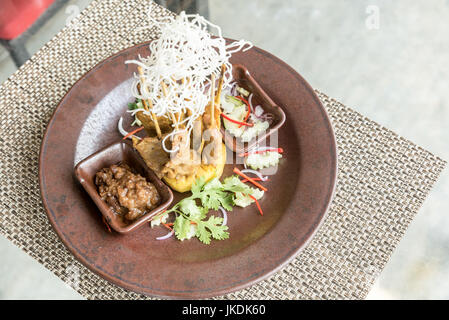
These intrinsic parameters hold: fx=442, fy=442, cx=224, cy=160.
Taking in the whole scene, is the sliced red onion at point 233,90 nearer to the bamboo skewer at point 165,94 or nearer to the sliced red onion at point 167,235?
the bamboo skewer at point 165,94

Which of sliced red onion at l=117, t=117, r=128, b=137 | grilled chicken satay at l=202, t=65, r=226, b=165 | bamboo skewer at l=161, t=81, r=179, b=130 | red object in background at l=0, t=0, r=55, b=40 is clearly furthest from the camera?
red object in background at l=0, t=0, r=55, b=40

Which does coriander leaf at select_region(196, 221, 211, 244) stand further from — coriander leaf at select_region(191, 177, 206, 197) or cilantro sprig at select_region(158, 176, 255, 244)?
coriander leaf at select_region(191, 177, 206, 197)

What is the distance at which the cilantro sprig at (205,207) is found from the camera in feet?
5.32

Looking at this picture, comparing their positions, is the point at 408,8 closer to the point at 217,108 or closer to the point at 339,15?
the point at 339,15

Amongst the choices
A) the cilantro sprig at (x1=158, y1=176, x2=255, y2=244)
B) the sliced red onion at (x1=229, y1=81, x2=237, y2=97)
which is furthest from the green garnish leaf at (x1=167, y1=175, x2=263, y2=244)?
the sliced red onion at (x1=229, y1=81, x2=237, y2=97)

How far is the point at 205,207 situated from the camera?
167 cm

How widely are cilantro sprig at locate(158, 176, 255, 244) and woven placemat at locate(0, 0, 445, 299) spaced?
0.91 feet

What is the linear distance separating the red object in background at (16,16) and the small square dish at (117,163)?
1005 mm

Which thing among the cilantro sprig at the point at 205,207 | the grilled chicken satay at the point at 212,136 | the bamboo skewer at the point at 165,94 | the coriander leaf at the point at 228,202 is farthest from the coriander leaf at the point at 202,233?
the bamboo skewer at the point at 165,94

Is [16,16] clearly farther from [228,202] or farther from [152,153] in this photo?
[228,202]

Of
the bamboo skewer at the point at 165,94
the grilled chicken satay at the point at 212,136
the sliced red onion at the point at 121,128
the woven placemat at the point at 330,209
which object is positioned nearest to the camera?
the bamboo skewer at the point at 165,94

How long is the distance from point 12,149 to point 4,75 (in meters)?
0.40

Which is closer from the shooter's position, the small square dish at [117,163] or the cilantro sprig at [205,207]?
the small square dish at [117,163]

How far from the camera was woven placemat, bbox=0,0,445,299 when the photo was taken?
1700 millimetres
